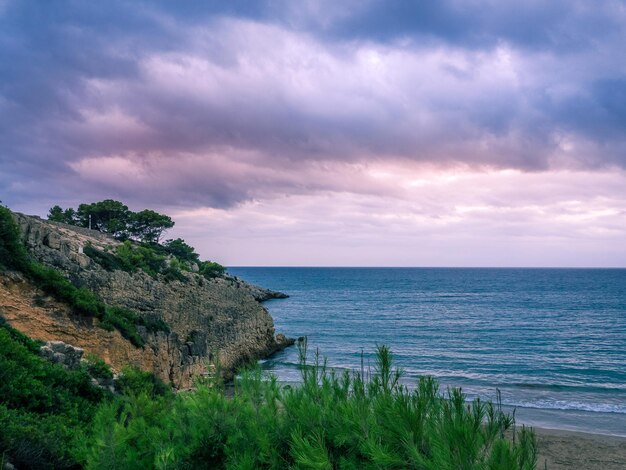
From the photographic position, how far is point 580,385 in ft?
90.9

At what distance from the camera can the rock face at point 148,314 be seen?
15648 mm

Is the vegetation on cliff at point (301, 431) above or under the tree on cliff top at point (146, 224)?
under

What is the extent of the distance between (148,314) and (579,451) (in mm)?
20066

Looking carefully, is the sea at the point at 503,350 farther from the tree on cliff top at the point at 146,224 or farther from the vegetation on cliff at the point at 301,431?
the tree on cliff top at the point at 146,224

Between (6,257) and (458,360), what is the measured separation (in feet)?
100

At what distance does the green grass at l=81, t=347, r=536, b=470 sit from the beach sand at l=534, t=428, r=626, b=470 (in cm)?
1472

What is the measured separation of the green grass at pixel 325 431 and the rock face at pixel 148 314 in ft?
13.6

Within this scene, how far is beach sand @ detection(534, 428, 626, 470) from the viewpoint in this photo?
1659 centimetres

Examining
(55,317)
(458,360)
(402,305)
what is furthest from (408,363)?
(402,305)

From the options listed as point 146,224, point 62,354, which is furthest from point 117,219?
point 62,354

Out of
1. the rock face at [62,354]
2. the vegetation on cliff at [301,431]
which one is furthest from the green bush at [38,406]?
the rock face at [62,354]

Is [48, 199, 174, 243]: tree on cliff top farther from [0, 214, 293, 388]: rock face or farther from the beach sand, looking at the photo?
the beach sand

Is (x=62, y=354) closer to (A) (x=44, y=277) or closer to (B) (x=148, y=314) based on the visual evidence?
(A) (x=44, y=277)

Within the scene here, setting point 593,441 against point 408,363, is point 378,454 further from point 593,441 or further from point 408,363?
point 408,363
